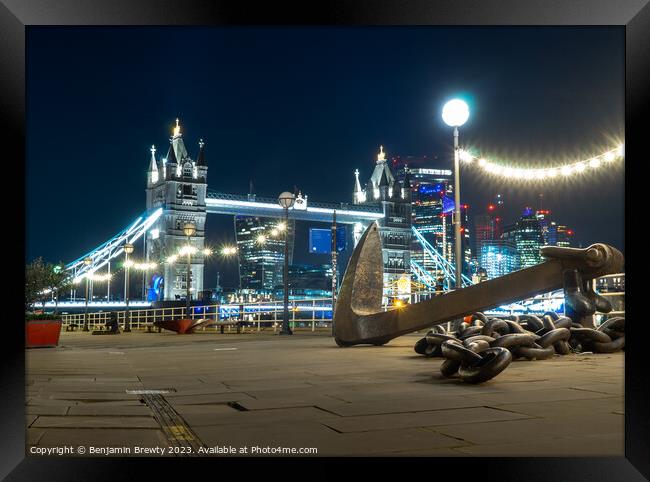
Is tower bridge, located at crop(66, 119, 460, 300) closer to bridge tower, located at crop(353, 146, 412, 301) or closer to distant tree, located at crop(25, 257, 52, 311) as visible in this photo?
bridge tower, located at crop(353, 146, 412, 301)

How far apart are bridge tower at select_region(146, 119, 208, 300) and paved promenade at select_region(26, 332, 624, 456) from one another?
55892 mm

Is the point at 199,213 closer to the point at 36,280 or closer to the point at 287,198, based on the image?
the point at 287,198

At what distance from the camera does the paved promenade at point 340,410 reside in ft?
7.61

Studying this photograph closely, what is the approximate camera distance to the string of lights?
958 cm

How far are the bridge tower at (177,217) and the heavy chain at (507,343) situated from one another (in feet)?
181

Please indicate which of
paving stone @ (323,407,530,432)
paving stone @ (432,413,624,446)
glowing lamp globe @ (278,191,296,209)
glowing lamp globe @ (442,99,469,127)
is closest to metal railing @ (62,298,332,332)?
glowing lamp globe @ (278,191,296,209)

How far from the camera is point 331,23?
2359mm

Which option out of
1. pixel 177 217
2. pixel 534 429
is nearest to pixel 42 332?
pixel 534 429

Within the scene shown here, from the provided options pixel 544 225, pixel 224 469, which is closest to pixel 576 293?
pixel 224 469

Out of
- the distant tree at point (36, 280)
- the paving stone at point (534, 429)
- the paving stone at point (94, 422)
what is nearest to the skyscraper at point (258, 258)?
the distant tree at point (36, 280)

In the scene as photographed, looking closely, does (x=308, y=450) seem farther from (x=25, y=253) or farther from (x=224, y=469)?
(x=25, y=253)

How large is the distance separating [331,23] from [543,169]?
9.41 metres
